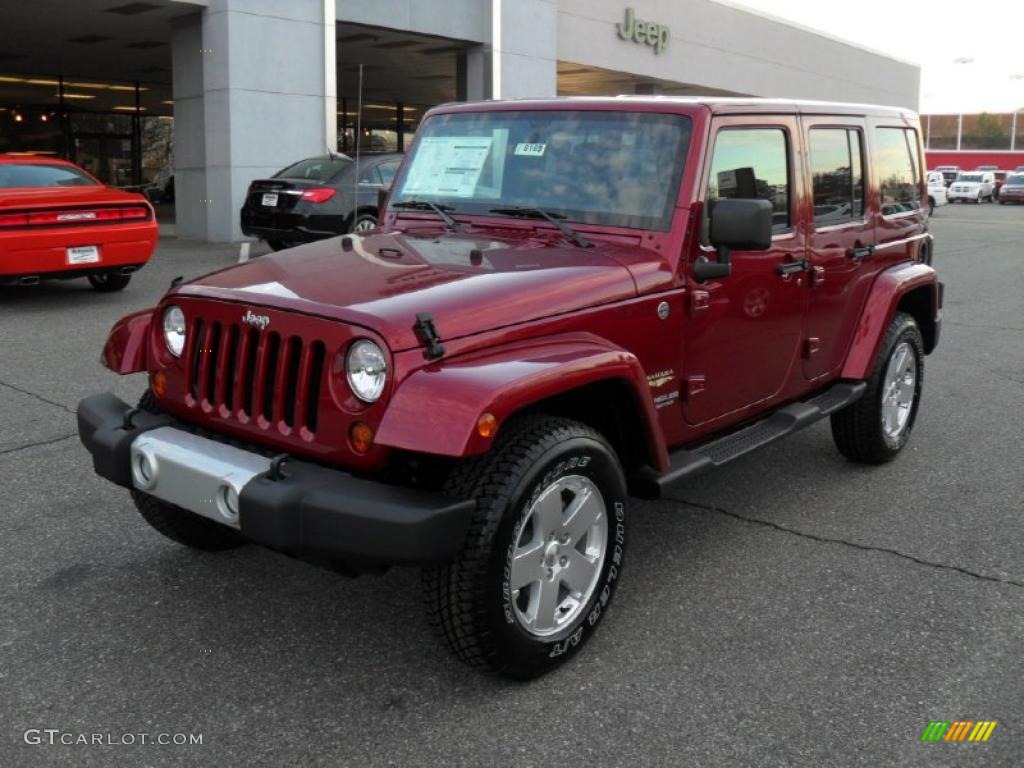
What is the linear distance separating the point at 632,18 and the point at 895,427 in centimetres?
2515

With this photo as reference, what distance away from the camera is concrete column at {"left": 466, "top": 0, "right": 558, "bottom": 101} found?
22266 millimetres

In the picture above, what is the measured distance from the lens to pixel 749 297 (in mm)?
4199

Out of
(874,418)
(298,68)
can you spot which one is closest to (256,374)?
(874,418)

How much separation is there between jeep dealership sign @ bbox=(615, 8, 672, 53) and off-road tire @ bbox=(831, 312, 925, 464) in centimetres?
2426

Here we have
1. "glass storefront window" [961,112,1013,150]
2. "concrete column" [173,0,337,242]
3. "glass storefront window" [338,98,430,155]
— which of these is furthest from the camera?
"glass storefront window" [961,112,1013,150]

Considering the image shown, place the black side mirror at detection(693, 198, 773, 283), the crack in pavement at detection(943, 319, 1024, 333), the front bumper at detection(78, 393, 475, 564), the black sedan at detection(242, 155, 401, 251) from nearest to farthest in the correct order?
the front bumper at detection(78, 393, 475, 564) → the black side mirror at detection(693, 198, 773, 283) → the crack in pavement at detection(943, 319, 1024, 333) → the black sedan at detection(242, 155, 401, 251)

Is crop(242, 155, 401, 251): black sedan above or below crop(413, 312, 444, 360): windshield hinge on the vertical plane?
above

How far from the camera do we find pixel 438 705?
3119 mm

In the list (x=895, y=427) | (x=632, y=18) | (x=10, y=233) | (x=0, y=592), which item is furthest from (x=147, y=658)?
(x=632, y=18)

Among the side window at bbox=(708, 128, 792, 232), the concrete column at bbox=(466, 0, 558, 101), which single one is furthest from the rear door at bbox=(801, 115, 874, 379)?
the concrete column at bbox=(466, 0, 558, 101)

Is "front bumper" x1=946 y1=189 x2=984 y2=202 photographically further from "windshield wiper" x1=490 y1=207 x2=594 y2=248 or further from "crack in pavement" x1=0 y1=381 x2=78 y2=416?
"windshield wiper" x1=490 y1=207 x2=594 y2=248

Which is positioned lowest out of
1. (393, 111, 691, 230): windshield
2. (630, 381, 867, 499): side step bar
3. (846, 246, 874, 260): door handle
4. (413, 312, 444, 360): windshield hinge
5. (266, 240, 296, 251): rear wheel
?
(630, 381, 867, 499): side step bar

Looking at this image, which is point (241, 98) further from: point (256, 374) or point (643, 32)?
point (256, 374)

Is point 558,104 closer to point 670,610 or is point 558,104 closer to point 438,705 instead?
point 670,610
